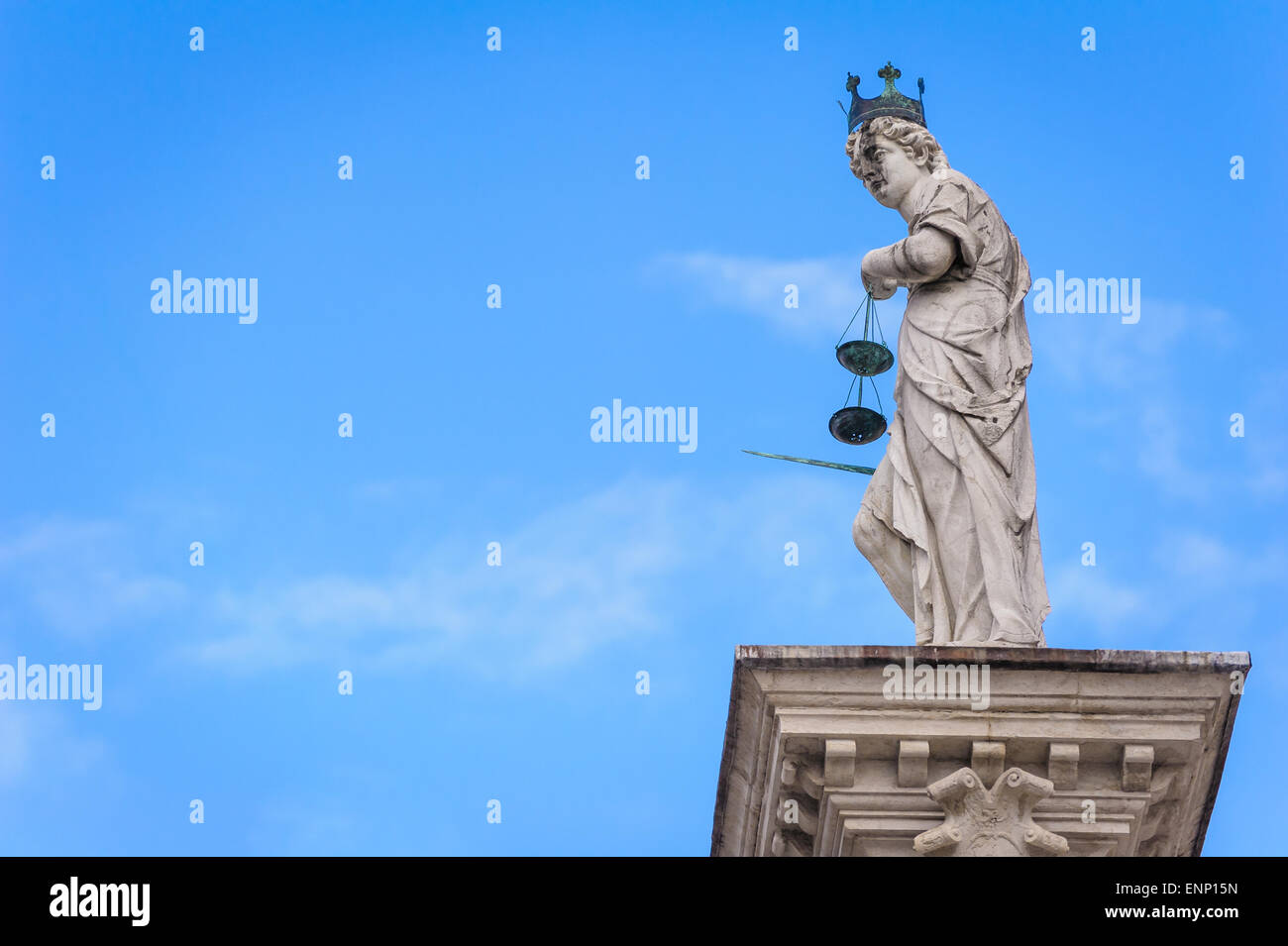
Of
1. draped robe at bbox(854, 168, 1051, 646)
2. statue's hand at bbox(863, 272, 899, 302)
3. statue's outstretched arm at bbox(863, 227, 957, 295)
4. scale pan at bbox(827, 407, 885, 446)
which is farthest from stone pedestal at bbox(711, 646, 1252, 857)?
scale pan at bbox(827, 407, 885, 446)

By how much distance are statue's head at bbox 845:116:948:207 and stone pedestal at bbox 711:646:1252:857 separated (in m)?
4.21

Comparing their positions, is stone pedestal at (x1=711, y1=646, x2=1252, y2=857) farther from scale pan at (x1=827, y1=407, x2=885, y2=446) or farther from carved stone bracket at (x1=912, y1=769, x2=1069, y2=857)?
scale pan at (x1=827, y1=407, x2=885, y2=446)

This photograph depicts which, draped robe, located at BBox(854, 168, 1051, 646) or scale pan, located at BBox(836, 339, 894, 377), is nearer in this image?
draped robe, located at BBox(854, 168, 1051, 646)

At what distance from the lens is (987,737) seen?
1574cm

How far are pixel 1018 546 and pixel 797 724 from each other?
2222mm

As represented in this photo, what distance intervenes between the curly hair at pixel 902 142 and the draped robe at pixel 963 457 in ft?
0.85

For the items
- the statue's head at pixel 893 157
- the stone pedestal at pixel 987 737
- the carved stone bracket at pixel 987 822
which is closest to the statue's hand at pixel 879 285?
the statue's head at pixel 893 157

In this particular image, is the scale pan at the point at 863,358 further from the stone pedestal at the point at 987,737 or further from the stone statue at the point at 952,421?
the stone pedestal at the point at 987,737

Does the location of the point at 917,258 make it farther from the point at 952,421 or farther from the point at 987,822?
the point at 987,822

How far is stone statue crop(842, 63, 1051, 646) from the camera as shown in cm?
1681

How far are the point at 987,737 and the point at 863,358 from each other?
14.9ft

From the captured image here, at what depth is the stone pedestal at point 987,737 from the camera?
15680 mm

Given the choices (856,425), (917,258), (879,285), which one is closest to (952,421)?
(917,258)
